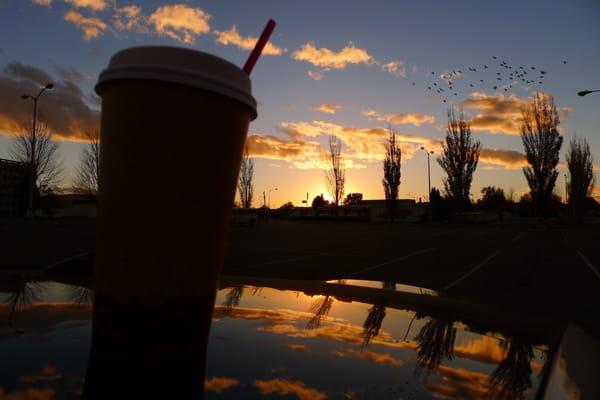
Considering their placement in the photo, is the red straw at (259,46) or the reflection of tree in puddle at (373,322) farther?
the reflection of tree in puddle at (373,322)

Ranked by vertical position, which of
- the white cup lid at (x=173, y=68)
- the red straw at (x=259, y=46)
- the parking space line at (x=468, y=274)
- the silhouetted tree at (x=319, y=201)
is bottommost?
the parking space line at (x=468, y=274)

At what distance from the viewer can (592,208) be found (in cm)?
9950

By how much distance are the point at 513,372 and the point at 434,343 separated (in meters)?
0.53

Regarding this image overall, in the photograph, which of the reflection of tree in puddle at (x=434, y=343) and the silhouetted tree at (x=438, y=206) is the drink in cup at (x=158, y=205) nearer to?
the reflection of tree in puddle at (x=434, y=343)

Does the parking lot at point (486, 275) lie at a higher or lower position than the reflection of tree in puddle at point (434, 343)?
lower

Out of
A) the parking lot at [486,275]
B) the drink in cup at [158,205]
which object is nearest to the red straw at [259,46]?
the drink in cup at [158,205]

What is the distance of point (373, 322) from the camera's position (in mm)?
2963

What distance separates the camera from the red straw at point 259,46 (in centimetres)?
179

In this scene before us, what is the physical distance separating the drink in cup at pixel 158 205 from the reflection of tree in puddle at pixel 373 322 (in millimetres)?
1230

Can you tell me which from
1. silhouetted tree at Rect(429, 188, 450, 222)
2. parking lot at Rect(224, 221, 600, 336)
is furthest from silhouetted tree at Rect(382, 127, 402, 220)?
parking lot at Rect(224, 221, 600, 336)

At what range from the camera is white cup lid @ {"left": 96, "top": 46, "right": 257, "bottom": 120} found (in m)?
1.47

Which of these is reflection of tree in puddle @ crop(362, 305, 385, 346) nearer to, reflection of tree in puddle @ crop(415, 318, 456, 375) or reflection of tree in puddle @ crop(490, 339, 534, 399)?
reflection of tree in puddle @ crop(415, 318, 456, 375)

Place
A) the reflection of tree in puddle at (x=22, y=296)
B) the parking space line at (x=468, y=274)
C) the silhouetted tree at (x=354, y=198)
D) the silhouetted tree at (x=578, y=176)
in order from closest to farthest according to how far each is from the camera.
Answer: the reflection of tree in puddle at (x=22, y=296) → the parking space line at (x=468, y=274) → the silhouetted tree at (x=578, y=176) → the silhouetted tree at (x=354, y=198)

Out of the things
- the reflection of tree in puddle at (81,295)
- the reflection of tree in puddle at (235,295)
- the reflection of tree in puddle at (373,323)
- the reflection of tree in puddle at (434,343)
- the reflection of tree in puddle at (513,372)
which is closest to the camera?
the reflection of tree in puddle at (513,372)
